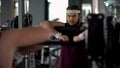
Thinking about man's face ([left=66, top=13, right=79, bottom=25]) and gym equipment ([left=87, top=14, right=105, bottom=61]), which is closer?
gym equipment ([left=87, top=14, right=105, bottom=61])

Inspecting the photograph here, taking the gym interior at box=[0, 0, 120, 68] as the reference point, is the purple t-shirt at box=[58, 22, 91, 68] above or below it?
below

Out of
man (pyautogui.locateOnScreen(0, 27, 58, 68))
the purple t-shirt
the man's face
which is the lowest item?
the purple t-shirt

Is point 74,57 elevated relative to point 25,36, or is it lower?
lower

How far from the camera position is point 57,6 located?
9945mm

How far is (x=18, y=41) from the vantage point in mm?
1086

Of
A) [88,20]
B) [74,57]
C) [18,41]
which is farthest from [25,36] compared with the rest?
[74,57]

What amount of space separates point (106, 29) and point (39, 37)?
27 cm

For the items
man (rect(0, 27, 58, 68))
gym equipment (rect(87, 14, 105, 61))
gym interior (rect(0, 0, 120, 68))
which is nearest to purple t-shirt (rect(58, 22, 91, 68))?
gym interior (rect(0, 0, 120, 68))

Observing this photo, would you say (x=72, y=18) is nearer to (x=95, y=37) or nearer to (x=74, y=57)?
(x=74, y=57)

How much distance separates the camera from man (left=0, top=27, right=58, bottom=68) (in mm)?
1014

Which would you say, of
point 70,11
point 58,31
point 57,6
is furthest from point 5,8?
point 58,31

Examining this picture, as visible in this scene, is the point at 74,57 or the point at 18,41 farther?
the point at 74,57

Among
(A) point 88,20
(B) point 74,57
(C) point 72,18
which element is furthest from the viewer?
(C) point 72,18

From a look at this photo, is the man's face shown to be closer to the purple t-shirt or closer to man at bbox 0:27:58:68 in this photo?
the purple t-shirt
